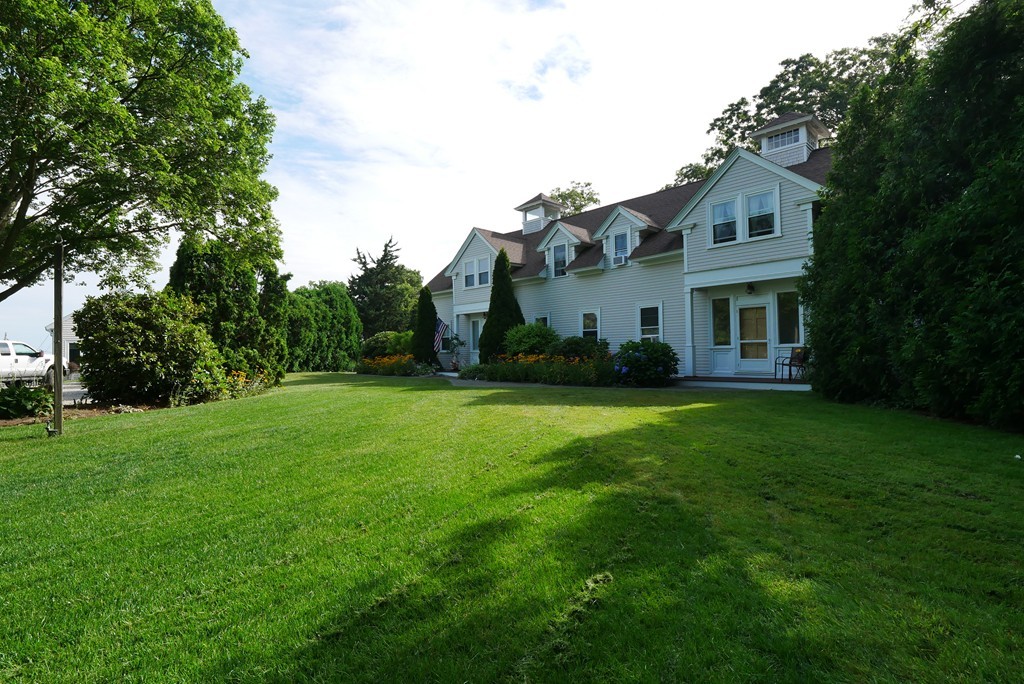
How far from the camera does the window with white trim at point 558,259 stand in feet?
72.1

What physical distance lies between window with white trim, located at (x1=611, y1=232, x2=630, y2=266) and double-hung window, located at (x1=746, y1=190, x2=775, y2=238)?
472cm

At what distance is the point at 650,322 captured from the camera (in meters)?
18.6

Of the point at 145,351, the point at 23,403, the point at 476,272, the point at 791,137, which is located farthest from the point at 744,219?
the point at 23,403

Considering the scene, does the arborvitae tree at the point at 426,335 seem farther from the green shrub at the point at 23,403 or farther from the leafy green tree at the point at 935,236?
the leafy green tree at the point at 935,236

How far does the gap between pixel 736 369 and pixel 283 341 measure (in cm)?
1406

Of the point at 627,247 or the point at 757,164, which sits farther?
the point at 627,247

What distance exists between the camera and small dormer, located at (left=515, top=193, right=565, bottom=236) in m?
27.2

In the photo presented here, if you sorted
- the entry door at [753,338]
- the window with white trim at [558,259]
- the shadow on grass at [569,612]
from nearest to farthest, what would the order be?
the shadow on grass at [569,612] < the entry door at [753,338] < the window with white trim at [558,259]

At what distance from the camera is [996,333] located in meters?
6.42

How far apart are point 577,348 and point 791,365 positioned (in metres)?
6.76

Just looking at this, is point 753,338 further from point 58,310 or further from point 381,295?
point 381,295

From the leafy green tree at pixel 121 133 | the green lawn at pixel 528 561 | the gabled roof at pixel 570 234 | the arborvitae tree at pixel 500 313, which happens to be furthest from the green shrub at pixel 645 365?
the leafy green tree at pixel 121 133

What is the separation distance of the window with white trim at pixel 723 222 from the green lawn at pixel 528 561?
10.8 metres

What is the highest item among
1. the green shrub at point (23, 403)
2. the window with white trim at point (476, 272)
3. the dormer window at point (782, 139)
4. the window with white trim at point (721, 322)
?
the dormer window at point (782, 139)
